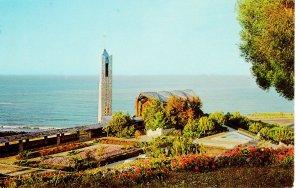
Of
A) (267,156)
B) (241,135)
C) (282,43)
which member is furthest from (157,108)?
(267,156)

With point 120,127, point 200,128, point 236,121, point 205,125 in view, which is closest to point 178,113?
point 200,128

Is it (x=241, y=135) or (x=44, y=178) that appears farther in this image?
(x=241, y=135)

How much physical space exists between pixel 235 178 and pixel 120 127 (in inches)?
573

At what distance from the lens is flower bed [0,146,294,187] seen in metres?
9.76

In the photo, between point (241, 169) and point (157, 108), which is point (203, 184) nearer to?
point (241, 169)

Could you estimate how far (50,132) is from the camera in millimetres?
21203

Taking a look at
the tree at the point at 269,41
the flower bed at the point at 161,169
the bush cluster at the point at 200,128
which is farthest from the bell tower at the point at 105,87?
the flower bed at the point at 161,169

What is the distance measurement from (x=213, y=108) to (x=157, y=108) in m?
49.8

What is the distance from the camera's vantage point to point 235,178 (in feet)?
31.3

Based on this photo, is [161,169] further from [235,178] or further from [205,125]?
[205,125]

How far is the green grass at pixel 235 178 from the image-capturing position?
9008 mm

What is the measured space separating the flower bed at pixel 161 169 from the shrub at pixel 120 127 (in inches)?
400

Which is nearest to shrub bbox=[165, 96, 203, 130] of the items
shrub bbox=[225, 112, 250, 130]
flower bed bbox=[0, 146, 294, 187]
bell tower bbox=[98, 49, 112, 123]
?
shrub bbox=[225, 112, 250, 130]

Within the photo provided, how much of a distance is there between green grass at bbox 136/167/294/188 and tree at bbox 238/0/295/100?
6576mm
